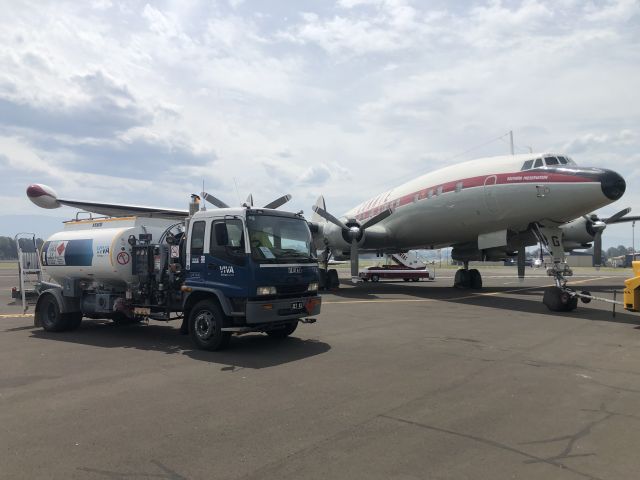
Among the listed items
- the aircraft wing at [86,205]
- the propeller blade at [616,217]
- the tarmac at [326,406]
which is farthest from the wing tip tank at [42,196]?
the propeller blade at [616,217]

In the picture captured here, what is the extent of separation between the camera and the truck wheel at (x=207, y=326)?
8.73m

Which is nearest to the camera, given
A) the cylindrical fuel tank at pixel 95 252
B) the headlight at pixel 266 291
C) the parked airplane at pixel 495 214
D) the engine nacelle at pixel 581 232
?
the headlight at pixel 266 291

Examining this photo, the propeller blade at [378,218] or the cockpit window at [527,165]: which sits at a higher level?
the cockpit window at [527,165]

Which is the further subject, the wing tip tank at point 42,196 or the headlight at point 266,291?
the wing tip tank at point 42,196

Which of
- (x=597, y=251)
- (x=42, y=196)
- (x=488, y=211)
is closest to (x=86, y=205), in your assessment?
(x=42, y=196)

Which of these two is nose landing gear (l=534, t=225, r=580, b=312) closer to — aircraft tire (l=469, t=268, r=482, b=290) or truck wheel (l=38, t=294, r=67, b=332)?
aircraft tire (l=469, t=268, r=482, b=290)

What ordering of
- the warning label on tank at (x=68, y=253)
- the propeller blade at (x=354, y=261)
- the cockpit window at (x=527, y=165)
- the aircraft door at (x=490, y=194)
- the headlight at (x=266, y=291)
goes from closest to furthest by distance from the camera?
the headlight at (x=266, y=291) < the warning label on tank at (x=68, y=253) < the cockpit window at (x=527, y=165) < the aircraft door at (x=490, y=194) < the propeller blade at (x=354, y=261)

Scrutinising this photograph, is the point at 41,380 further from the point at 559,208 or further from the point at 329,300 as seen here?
the point at 559,208

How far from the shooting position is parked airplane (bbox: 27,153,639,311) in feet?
44.9

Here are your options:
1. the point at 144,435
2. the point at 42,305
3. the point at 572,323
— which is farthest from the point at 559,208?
the point at 42,305

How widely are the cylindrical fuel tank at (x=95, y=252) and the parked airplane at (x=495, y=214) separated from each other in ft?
35.5

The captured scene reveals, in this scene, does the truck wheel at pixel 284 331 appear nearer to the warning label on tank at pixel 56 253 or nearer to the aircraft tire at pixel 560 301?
the warning label on tank at pixel 56 253

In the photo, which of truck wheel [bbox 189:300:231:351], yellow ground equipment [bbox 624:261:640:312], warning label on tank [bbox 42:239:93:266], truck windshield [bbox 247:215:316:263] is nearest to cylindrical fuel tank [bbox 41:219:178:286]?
warning label on tank [bbox 42:239:93:266]

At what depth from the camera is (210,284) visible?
896 centimetres
